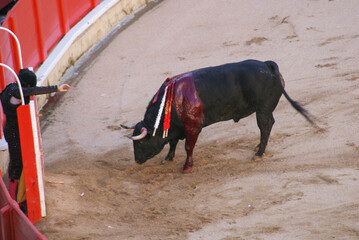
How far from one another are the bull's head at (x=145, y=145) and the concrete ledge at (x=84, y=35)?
96.2 inches

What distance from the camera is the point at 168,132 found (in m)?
6.61

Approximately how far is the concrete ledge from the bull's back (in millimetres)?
3005

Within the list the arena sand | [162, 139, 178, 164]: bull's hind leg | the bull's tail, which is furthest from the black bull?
the arena sand

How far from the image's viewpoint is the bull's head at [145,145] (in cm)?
657

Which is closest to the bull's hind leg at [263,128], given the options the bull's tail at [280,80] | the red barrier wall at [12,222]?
the bull's tail at [280,80]

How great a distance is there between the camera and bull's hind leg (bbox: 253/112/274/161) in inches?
259

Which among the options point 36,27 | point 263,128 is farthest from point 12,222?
point 36,27

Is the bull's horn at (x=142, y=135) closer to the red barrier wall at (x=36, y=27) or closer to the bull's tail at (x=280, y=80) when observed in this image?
the bull's tail at (x=280, y=80)

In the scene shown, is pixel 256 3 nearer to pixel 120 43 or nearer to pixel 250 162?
pixel 120 43

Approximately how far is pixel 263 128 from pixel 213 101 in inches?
24.6

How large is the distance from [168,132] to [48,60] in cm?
341

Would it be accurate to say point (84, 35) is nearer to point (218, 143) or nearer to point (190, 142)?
point (218, 143)

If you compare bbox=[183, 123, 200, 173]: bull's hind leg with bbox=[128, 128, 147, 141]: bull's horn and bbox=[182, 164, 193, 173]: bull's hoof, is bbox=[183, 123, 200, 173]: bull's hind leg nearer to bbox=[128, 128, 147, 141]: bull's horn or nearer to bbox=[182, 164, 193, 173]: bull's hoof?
bbox=[182, 164, 193, 173]: bull's hoof

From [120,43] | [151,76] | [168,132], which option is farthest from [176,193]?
[120,43]
